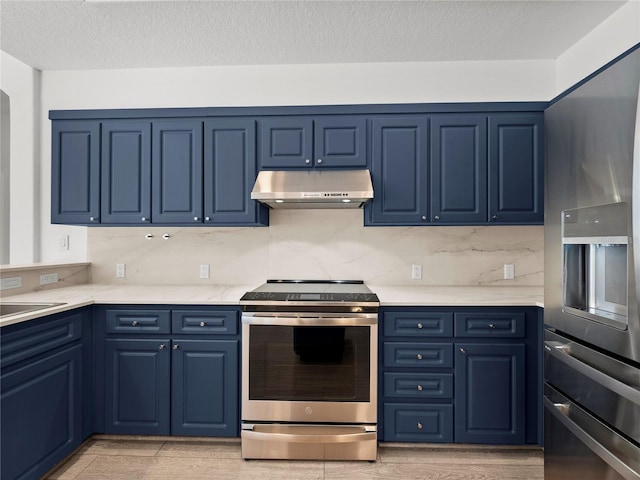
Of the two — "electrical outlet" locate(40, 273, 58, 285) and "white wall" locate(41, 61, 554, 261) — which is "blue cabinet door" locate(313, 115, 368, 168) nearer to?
"white wall" locate(41, 61, 554, 261)

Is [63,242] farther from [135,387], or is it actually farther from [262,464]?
[262,464]

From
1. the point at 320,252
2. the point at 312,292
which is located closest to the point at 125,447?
the point at 312,292

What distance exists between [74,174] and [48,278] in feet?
2.56

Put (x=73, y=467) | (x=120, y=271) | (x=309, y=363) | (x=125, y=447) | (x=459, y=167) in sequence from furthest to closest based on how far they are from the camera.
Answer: (x=120, y=271) → (x=459, y=167) → (x=125, y=447) → (x=309, y=363) → (x=73, y=467)

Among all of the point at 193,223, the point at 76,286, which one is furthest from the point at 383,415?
the point at 76,286

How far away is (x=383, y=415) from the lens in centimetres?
237

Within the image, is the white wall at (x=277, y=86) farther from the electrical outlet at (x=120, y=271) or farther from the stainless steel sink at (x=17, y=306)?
the stainless steel sink at (x=17, y=306)

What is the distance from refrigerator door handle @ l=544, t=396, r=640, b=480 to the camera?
1226mm

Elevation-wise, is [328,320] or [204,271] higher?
[204,271]

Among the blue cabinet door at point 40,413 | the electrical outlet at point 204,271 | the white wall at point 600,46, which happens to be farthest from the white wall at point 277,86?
the blue cabinet door at point 40,413

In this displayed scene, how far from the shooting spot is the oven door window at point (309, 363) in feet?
7.58

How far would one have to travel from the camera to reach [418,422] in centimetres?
237

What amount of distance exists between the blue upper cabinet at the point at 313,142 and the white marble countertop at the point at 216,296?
3.12 ft

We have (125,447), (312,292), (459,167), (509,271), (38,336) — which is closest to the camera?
(38,336)
